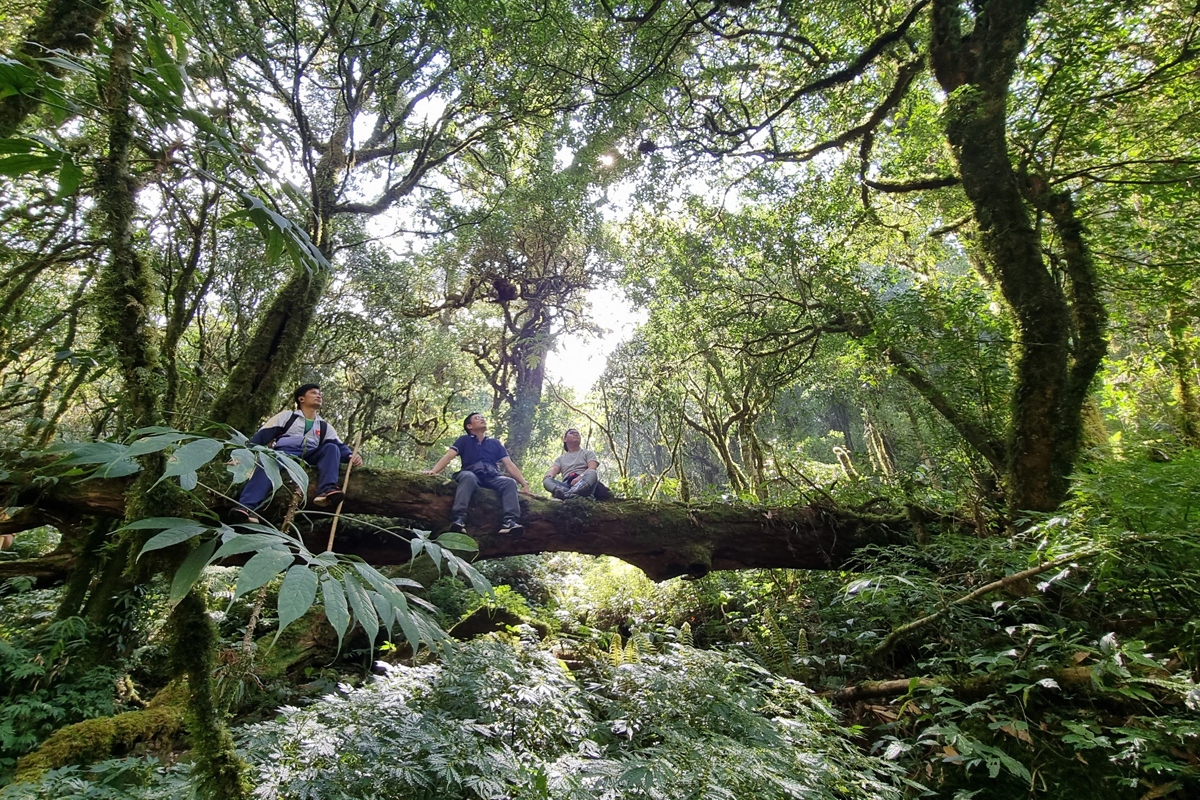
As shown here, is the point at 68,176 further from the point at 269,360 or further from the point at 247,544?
the point at 269,360

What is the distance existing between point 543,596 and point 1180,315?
32.1 feet

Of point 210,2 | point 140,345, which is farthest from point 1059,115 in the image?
point 210,2

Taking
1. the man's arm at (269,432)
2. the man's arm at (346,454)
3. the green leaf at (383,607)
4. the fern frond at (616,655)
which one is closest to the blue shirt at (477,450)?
the man's arm at (346,454)

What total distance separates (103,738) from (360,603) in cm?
437

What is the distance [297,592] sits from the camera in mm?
788

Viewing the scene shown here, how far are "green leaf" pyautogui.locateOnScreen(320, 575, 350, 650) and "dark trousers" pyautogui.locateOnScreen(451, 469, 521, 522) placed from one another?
4.67m

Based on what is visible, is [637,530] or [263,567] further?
[637,530]

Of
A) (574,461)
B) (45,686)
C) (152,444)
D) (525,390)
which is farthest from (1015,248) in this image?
(525,390)

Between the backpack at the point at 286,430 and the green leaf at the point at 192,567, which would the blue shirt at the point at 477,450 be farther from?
the green leaf at the point at 192,567

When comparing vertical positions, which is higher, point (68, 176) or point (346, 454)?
point (68, 176)

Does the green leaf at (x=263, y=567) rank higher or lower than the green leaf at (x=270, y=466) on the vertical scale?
lower

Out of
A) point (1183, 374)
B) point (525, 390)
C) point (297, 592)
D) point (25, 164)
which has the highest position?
point (1183, 374)

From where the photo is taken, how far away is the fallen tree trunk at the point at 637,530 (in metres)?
5.39

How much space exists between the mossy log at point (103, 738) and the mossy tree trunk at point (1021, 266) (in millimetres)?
7467
